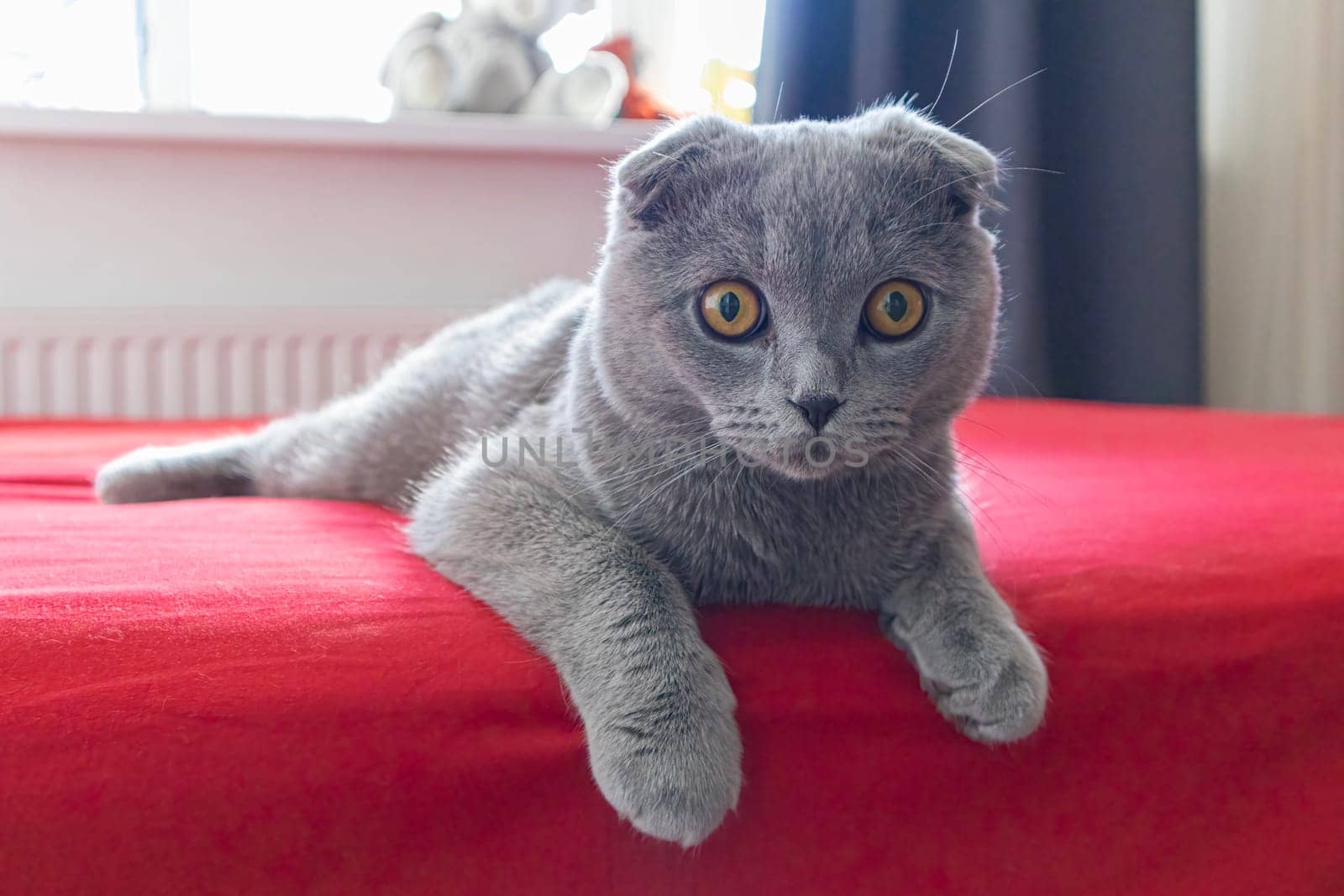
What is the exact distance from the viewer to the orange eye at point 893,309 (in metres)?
0.70

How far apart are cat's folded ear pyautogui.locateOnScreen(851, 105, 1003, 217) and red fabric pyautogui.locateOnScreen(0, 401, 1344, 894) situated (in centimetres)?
30

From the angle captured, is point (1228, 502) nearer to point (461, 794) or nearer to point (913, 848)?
point (913, 848)

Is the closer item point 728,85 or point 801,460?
point 801,460

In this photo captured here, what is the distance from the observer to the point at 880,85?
6.12 feet

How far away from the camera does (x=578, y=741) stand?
615 millimetres

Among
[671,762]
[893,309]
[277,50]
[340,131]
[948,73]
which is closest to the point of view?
[671,762]

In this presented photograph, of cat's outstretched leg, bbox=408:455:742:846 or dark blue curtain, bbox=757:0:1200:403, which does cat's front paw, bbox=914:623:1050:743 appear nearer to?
cat's outstretched leg, bbox=408:455:742:846

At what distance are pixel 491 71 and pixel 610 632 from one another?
1.66 m

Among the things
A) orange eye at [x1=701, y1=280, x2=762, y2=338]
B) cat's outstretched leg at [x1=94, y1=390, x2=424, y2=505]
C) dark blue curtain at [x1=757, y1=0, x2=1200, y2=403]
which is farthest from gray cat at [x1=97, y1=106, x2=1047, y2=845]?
dark blue curtain at [x1=757, y1=0, x2=1200, y2=403]

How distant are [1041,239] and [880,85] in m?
0.43

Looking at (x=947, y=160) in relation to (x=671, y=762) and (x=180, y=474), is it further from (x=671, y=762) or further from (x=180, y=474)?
(x=180, y=474)

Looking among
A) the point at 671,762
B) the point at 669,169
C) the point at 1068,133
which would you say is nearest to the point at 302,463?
the point at 669,169

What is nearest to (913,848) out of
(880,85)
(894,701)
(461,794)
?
(894,701)

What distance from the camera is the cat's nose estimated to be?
64cm
